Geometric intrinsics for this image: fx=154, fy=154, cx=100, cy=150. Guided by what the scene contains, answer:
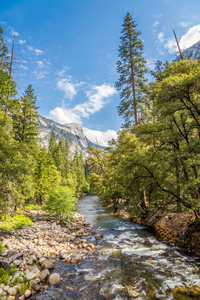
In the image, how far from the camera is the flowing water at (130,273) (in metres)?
5.25

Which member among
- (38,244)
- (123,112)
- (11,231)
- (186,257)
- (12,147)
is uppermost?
(123,112)

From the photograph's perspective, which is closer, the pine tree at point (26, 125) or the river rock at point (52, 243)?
the river rock at point (52, 243)

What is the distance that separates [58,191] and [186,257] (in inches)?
416

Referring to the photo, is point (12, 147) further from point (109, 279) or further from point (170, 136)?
point (170, 136)

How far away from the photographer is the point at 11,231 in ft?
32.7

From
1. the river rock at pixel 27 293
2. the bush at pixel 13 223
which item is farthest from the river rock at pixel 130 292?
the bush at pixel 13 223

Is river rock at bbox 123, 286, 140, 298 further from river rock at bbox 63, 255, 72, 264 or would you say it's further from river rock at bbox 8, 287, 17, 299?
river rock at bbox 8, 287, 17, 299

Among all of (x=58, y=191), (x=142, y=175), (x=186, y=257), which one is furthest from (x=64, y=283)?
(x=58, y=191)

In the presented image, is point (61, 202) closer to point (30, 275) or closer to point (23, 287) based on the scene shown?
point (30, 275)

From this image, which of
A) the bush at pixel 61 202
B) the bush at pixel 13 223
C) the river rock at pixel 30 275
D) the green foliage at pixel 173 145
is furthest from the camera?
the bush at pixel 61 202

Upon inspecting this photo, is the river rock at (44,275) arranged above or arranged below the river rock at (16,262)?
below

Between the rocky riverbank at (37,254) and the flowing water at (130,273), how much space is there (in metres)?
0.46

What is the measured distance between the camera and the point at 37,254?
7.72 m

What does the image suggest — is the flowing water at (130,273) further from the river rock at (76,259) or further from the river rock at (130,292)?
the river rock at (76,259)
